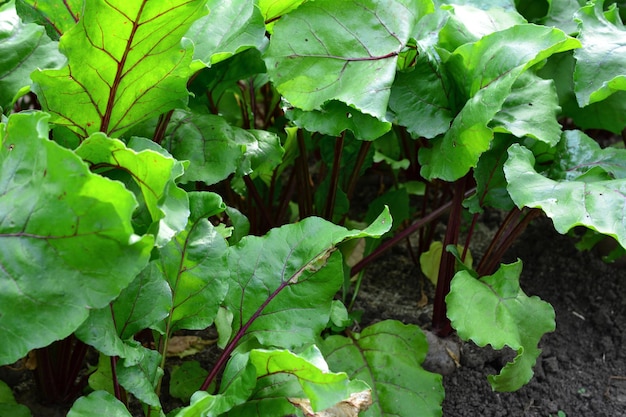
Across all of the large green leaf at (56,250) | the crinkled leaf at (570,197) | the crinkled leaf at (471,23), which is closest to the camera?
the large green leaf at (56,250)

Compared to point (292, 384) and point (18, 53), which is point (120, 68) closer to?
point (18, 53)

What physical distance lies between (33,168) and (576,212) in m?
0.96

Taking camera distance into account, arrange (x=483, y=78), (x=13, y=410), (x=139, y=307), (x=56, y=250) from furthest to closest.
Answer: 1. (x=483, y=78)
2. (x=13, y=410)
3. (x=139, y=307)
4. (x=56, y=250)

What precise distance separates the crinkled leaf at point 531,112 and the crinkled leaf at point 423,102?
0.39 ft

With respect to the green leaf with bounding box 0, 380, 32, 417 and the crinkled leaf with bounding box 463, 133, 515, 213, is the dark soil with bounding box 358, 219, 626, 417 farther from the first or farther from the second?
the green leaf with bounding box 0, 380, 32, 417

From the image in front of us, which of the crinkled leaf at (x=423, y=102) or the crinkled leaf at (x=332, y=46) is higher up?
the crinkled leaf at (x=332, y=46)

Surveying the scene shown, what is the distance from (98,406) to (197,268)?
0.97 feet

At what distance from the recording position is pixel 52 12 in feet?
4.80

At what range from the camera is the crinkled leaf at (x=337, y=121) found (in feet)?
4.94

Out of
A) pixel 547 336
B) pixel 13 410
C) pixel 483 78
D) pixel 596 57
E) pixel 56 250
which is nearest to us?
pixel 56 250

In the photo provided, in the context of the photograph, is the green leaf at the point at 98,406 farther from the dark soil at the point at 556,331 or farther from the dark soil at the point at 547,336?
the dark soil at the point at 556,331

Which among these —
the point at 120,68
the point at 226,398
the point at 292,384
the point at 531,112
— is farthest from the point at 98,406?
the point at 531,112

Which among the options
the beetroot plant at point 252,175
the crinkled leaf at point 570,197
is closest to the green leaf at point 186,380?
the beetroot plant at point 252,175

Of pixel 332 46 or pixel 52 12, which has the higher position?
pixel 52 12
